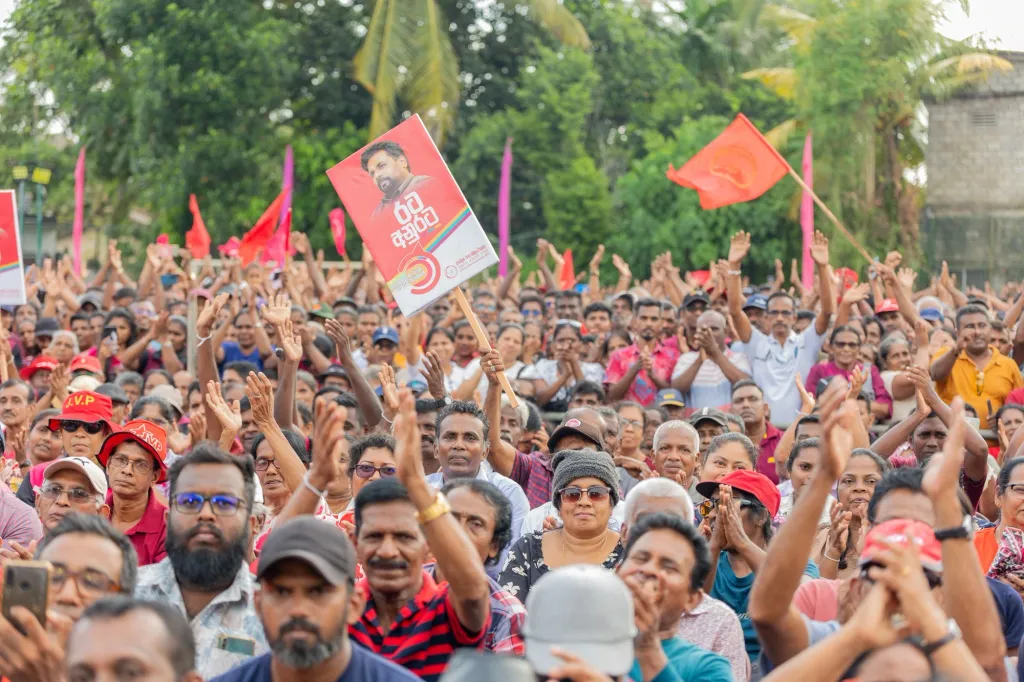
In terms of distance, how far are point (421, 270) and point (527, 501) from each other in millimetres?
2045

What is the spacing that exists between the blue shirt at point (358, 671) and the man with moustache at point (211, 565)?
23.7 inches

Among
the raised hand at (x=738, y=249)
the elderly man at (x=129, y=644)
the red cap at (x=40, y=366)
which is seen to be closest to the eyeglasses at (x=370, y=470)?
the elderly man at (x=129, y=644)

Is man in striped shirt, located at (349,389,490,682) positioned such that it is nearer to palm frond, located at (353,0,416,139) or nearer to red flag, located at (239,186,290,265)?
red flag, located at (239,186,290,265)

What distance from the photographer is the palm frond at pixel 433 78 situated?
2678cm

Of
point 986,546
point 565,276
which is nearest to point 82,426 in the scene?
point 986,546

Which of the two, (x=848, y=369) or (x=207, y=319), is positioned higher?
(x=207, y=319)

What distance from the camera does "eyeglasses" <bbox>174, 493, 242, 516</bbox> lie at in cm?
477

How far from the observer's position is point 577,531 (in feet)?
20.1

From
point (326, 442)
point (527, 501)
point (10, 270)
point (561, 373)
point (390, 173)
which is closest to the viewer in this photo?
point (326, 442)

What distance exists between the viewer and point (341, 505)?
706cm

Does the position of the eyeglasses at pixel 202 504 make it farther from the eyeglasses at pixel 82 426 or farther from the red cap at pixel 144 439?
the eyeglasses at pixel 82 426

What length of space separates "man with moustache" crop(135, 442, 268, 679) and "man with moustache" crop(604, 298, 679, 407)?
600cm

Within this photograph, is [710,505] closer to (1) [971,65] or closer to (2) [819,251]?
(2) [819,251]

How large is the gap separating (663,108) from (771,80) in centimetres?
239
